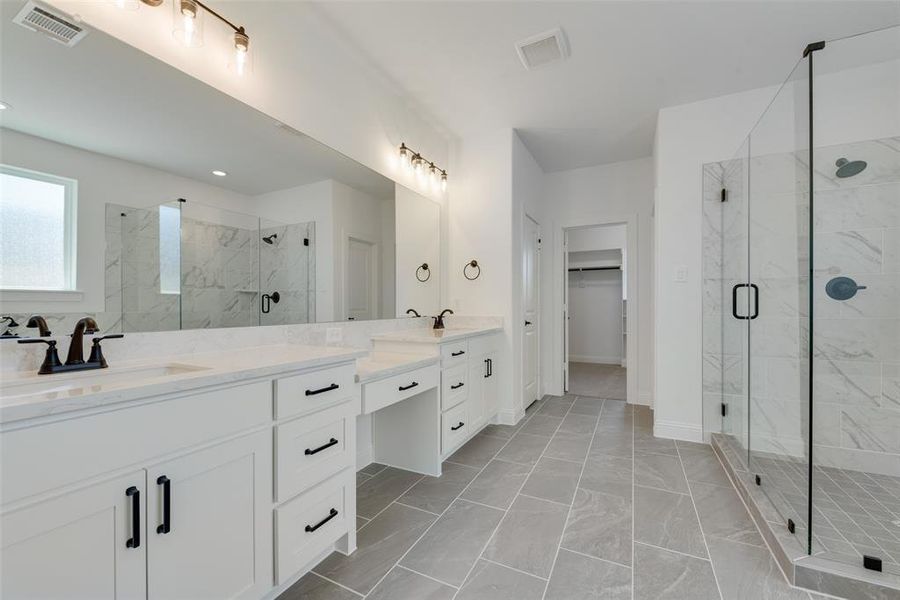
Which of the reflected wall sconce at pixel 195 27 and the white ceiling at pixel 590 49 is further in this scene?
the white ceiling at pixel 590 49

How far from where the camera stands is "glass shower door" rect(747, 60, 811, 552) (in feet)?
6.25

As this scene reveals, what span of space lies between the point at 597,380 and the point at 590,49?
411cm

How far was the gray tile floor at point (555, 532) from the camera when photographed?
1391 millimetres

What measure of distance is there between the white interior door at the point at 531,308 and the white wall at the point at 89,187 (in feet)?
9.55

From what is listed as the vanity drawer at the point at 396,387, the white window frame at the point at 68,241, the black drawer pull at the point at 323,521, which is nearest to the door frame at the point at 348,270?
the vanity drawer at the point at 396,387

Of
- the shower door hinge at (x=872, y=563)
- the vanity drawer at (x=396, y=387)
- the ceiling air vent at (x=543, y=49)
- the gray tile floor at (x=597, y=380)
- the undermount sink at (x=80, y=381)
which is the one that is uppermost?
the ceiling air vent at (x=543, y=49)

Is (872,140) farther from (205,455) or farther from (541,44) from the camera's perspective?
(205,455)

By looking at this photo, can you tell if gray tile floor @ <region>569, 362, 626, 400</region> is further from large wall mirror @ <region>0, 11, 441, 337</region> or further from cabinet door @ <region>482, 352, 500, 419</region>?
large wall mirror @ <region>0, 11, 441, 337</region>

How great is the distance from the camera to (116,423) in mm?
882

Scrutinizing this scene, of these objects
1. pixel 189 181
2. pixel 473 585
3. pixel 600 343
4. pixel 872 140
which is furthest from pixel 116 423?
pixel 600 343

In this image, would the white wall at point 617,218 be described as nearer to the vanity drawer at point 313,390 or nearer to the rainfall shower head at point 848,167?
the rainfall shower head at point 848,167

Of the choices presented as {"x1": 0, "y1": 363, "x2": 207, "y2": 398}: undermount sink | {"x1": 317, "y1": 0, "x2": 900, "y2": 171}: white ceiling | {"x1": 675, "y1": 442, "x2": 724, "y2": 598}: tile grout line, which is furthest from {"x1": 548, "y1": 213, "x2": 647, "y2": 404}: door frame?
{"x1": 0, "y1": 363, "x2": 207, "y2": 398}: undermount sink

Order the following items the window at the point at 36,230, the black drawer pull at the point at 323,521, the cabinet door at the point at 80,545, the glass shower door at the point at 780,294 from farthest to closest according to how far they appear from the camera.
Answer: the glass shower door at the point at 780,294 < the black drawer pull at the point at 323,521 < the window at the point at 36,230 < the cabinet door at the point at 80,545

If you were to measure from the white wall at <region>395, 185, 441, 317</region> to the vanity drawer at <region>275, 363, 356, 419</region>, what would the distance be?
51.1 inches
